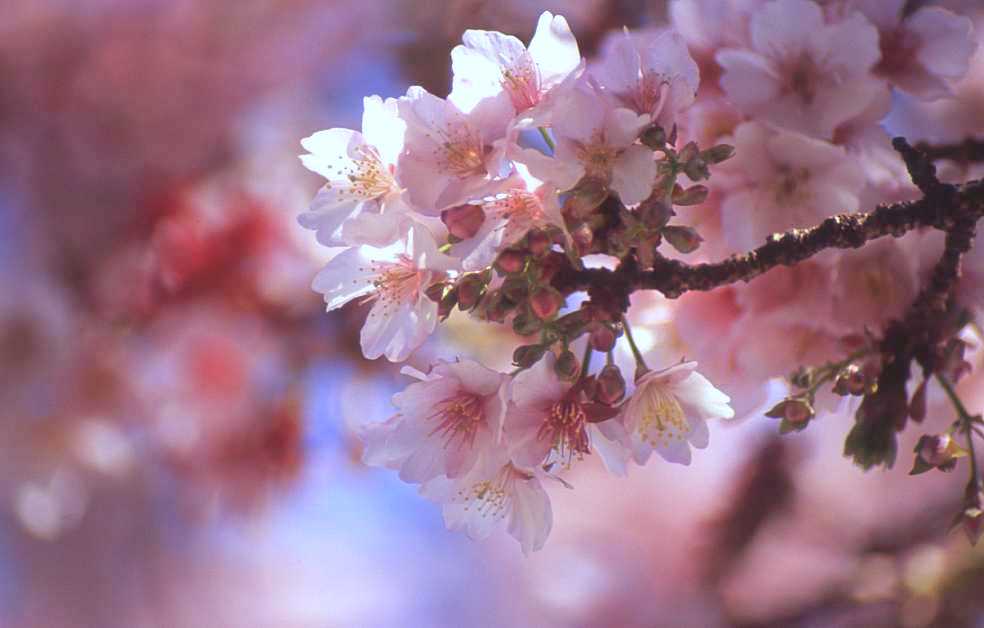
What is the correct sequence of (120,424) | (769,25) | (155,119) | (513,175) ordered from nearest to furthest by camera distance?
(513,175), (769,25), (155,119), (120,424)

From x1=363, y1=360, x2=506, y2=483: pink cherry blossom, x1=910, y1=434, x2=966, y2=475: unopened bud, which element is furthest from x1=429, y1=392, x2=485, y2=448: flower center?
x1=910, y1=434, x2=966, y2=475: unopened bud

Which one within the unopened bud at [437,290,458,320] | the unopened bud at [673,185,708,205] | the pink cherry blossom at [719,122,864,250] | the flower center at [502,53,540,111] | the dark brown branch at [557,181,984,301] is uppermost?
the pink cherry blossom at [719,122,864,250]

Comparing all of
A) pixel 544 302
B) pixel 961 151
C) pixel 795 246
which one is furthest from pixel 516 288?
pixel 961 151

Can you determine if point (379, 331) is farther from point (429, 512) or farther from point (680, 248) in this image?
point (429, 512)

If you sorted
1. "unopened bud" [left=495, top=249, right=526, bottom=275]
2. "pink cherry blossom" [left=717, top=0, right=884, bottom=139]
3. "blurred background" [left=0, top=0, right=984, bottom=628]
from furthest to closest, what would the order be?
1. "blurred background" [left=0, top=0, right=984, bottom=628]
2. "pink cherry blossom" [left=717, top=0, right=884, bottom=139]
3. "unopened bud" [left=495, top=249, right=526, bottom=275]

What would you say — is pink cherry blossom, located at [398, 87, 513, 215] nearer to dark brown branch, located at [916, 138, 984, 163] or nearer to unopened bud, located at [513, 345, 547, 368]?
unopened bud, located at [513, 345, 547, 368]

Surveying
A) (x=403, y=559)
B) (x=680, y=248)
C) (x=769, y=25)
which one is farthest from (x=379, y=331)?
(x=403, y=559)
